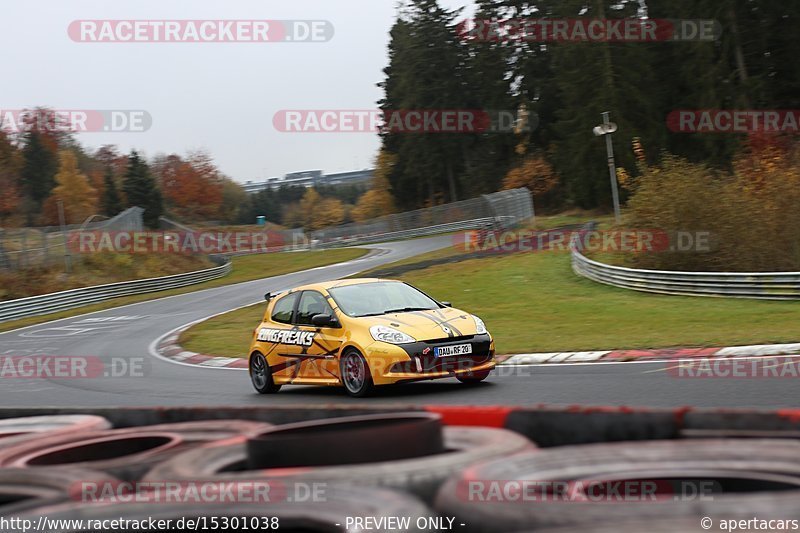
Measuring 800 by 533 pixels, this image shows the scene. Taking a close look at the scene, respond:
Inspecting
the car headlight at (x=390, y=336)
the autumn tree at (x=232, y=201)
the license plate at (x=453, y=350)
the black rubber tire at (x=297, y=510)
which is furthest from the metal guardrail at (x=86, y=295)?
the autumn tree at (x=232, y=201)

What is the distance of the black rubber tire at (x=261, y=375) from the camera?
13578 mm

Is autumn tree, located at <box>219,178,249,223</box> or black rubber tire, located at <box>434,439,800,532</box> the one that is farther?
autumn tree, located at <box>219,178,249,223</box>

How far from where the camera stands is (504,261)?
4038cm

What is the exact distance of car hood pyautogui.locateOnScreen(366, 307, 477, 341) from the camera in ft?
38.7

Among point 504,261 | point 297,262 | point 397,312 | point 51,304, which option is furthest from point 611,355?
point 297,262

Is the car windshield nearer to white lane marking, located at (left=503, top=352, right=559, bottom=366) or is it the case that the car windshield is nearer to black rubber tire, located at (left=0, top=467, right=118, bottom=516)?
white lane marking, located at (left=503, top=352, right=559, bottom=366)

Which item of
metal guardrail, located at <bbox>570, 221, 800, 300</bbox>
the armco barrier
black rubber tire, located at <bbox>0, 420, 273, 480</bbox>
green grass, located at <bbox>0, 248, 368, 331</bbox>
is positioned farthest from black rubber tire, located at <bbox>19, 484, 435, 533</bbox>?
green grass, located at <bbox>0, 248, 368, 331</bbox>

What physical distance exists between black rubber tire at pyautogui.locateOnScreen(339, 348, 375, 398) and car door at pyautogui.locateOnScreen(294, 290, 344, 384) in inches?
6.5

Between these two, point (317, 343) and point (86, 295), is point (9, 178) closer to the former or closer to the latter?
point (86, 295)

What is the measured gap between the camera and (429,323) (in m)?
12.0

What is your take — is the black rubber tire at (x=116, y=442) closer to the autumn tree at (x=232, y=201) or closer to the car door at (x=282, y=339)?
the car door at (x=282, y=339)

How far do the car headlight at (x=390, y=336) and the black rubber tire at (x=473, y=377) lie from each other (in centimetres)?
90

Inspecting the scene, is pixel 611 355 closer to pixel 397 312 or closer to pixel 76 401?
pixel 397 312

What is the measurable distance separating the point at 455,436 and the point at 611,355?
10.0m
